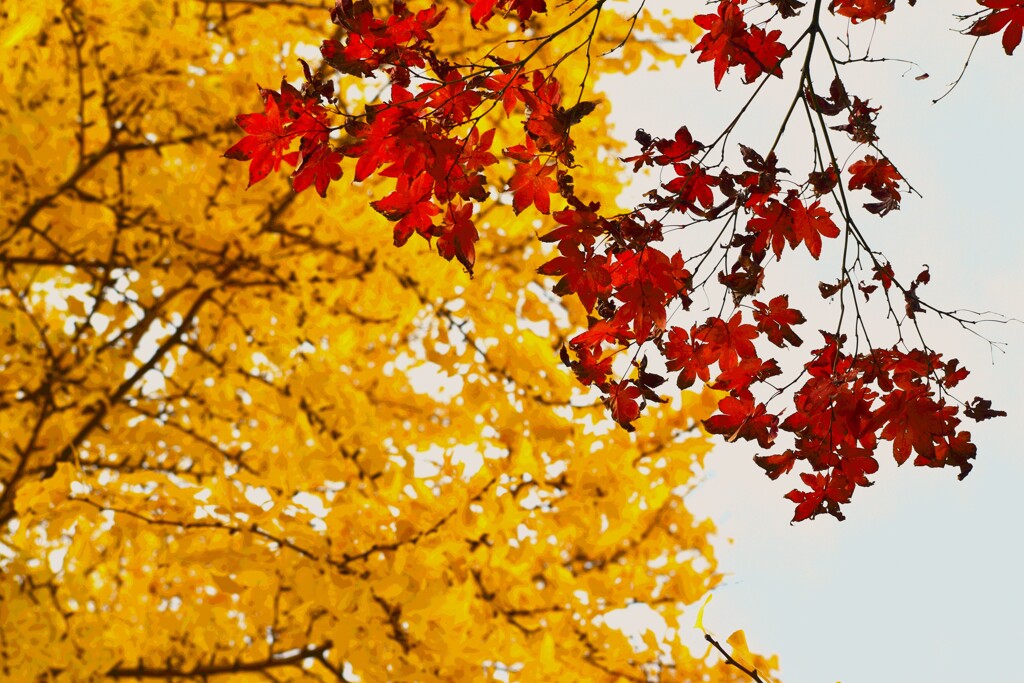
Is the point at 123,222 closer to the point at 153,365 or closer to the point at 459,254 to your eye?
the point at 153,365

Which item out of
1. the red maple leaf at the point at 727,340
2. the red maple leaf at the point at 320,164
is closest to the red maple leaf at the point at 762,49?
the red maple leaf at the point at 727,340

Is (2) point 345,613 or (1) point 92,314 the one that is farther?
(1) point 92,314

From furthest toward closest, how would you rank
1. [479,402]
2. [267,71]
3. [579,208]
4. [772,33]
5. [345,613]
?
1. [267,71]
2. [479,402]
3. [345,613]
4. [772,33]
5. [579,208]

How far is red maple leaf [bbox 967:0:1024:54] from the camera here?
138 centimetres

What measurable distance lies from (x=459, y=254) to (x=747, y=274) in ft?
1.44

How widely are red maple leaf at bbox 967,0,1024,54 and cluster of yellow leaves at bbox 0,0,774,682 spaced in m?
1.09

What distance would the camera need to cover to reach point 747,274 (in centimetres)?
145

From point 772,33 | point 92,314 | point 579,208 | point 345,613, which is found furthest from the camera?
point 92,314

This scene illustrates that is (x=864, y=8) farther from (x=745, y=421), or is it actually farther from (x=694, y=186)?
(x=745, y=421)

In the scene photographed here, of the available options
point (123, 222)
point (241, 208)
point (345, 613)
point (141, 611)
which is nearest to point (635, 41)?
point (241, 208)

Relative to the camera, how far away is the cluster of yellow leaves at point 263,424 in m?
2.41

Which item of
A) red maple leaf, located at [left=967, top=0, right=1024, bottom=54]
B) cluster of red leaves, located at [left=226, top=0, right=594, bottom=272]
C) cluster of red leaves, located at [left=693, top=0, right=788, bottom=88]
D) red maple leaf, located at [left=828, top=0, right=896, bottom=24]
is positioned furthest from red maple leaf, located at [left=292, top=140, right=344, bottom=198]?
red maple leaf, located at [left=967, top=0, right=1024, bottom=54]

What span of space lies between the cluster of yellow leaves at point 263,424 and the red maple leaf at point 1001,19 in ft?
3.56

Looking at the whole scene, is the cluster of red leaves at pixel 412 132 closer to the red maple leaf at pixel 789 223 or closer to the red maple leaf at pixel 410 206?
the red maple leaf at pixel 410 206
